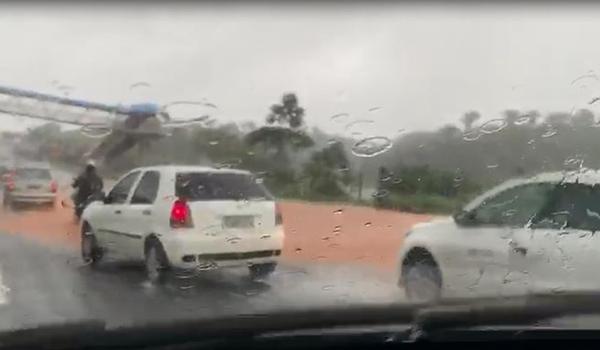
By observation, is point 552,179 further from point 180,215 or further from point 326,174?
point 180,215

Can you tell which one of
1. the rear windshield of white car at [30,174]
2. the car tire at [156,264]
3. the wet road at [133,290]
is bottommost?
the wet road at [133,290]

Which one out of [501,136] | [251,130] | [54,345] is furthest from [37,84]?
[501,136]

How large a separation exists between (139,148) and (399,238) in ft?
5.46

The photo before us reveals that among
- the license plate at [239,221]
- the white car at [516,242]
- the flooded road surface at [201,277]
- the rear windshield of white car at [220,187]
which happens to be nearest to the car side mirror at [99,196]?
the flooded road surface at [201,277]

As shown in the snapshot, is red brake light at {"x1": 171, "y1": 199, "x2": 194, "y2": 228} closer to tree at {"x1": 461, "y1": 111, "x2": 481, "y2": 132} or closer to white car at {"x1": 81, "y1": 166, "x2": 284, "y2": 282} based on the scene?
white car at {"x1": 81, "y1": 166, "x2": 284, "y2": 282}

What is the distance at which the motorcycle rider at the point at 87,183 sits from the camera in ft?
19.5

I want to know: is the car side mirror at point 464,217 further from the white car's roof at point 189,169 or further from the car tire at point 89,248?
the car tire at point 89,248

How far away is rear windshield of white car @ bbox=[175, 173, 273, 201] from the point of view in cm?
609

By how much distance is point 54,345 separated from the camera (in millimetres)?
4621

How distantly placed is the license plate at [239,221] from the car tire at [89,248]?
0.77 metres

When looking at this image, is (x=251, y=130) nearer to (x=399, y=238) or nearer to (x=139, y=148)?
(x=139, y=148)

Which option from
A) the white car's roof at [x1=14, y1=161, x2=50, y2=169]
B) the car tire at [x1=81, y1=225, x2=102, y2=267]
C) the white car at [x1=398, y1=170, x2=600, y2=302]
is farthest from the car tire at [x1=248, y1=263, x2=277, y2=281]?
the white car's roof at [x1=14, y1=161, x2=50, y2=169]

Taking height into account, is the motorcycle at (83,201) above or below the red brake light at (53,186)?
below

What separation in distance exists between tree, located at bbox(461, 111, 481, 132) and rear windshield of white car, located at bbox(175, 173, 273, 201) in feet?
4.28
